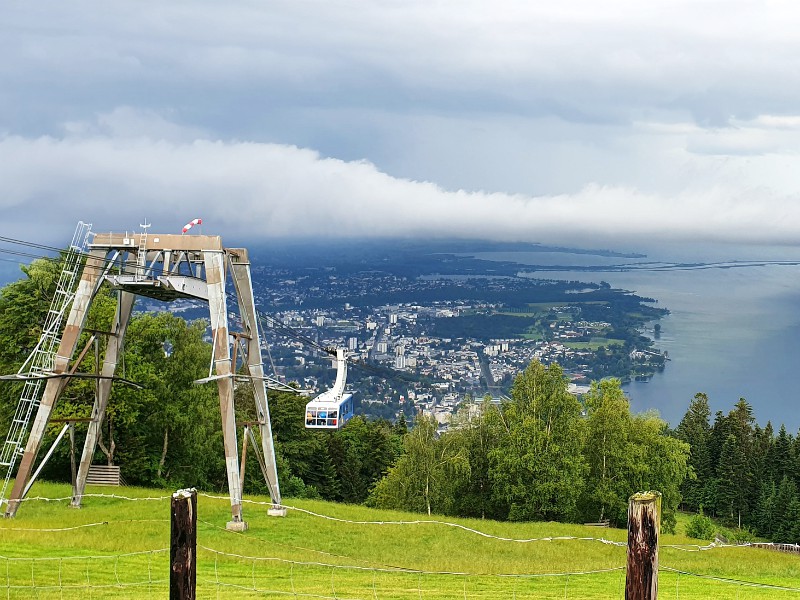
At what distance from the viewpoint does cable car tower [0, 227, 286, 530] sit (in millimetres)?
27703

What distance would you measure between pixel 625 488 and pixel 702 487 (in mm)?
54347

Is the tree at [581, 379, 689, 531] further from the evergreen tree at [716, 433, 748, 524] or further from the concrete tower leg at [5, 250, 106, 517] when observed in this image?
the evergreen tree at [716, 433, 748, 524]

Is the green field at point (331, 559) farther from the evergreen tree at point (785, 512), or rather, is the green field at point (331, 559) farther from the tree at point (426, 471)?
the evergreen tree at point (785, 512)

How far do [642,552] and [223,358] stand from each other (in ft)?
63.0

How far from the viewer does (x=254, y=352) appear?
30.0m

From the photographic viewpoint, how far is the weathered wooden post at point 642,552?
394 inches

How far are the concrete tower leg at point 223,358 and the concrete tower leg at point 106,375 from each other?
415cm

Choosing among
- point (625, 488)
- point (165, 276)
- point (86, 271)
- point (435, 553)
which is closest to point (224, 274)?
point (165, 276)

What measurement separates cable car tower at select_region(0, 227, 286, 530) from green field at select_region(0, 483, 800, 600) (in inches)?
95.0

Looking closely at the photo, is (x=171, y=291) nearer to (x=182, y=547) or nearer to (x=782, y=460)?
(x=182, y=547)

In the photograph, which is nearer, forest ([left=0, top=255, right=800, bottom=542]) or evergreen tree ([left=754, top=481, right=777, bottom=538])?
forest ([left=0, top=255, right=800, bottom=542])

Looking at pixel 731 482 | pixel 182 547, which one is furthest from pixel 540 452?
pixel 731 482

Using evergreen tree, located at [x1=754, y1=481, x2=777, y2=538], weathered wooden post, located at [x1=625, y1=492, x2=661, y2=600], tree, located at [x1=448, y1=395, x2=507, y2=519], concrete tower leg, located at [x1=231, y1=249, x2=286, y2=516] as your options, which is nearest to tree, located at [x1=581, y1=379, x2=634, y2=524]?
tree, located at [x1=448, y1=395, x2=507, y2=519]

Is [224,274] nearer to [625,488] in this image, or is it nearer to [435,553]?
[435,553]
